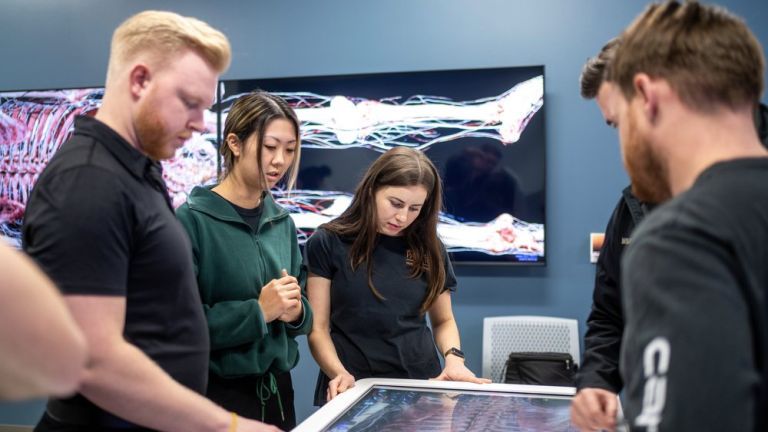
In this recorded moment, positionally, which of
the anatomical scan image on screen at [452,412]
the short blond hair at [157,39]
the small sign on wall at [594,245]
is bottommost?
the anatomical scan image on screen at [452,412]

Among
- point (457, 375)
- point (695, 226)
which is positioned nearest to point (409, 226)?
point (457, 375)

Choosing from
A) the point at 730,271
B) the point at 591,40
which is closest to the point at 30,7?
the point at 591,40

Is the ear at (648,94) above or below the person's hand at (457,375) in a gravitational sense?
above

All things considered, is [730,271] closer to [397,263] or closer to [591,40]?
[397,263]

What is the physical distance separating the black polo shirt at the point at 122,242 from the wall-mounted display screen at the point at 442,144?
92.1 inches

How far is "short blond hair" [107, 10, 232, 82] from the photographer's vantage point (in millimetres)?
1169

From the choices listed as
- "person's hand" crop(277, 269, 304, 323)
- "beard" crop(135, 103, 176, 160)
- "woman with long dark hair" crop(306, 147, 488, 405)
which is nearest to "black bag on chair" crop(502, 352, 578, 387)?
"woman with long dark hair" crop(306, 147, 488, 405)

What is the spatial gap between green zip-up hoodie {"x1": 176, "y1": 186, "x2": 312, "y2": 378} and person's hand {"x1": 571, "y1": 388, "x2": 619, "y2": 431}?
0.75 meters

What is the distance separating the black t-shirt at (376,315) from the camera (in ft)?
6.77

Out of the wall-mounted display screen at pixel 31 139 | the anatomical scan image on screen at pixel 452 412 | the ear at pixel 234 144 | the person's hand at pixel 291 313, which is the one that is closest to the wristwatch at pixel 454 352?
the anatomical scan image on screen at pixel 452 412

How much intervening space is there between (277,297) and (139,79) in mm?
700

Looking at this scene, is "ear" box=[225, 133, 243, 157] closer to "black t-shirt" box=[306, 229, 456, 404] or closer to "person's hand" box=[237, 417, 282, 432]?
"black t-shirt" box=[306, 229, 456, 404]

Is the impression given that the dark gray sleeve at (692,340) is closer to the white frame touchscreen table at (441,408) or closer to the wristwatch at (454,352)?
the white frame touchscreen table at (441,408)

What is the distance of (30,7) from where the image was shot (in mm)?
4055
